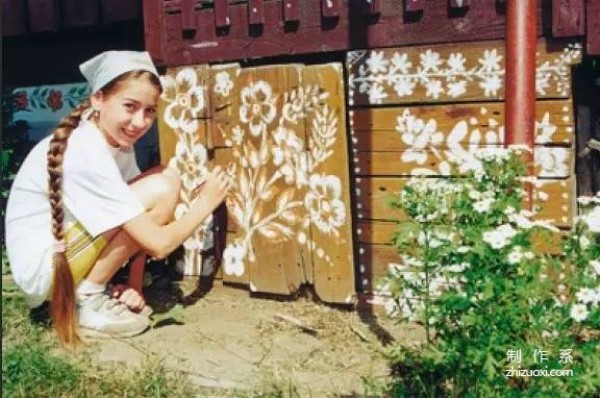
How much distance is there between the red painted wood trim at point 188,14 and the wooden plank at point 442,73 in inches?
46.7

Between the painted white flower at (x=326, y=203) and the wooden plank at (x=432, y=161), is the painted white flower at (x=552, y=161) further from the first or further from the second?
the painted white flower at (x=326, y=203)

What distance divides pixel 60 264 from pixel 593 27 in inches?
120

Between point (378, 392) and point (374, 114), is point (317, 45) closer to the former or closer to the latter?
point (374, 114)

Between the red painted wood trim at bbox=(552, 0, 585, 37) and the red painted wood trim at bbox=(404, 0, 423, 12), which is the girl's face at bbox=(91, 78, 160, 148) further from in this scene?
the red painted wood trim at bbox=(552, 0, 585, 37)

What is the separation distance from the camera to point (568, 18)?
3.79 m

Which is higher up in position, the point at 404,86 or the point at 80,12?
the point at 80,12

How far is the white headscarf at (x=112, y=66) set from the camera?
380 cm

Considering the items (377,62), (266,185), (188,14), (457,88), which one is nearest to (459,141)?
(457,88)

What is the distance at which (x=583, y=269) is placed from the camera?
2424mm

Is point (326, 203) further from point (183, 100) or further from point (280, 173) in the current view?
point (183, 100)

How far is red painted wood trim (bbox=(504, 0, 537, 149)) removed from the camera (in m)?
2.70

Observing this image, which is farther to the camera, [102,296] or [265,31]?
[265,31]

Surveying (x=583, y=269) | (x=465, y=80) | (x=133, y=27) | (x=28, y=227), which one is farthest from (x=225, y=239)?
(x=583, y=269)

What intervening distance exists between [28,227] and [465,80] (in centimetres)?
257
